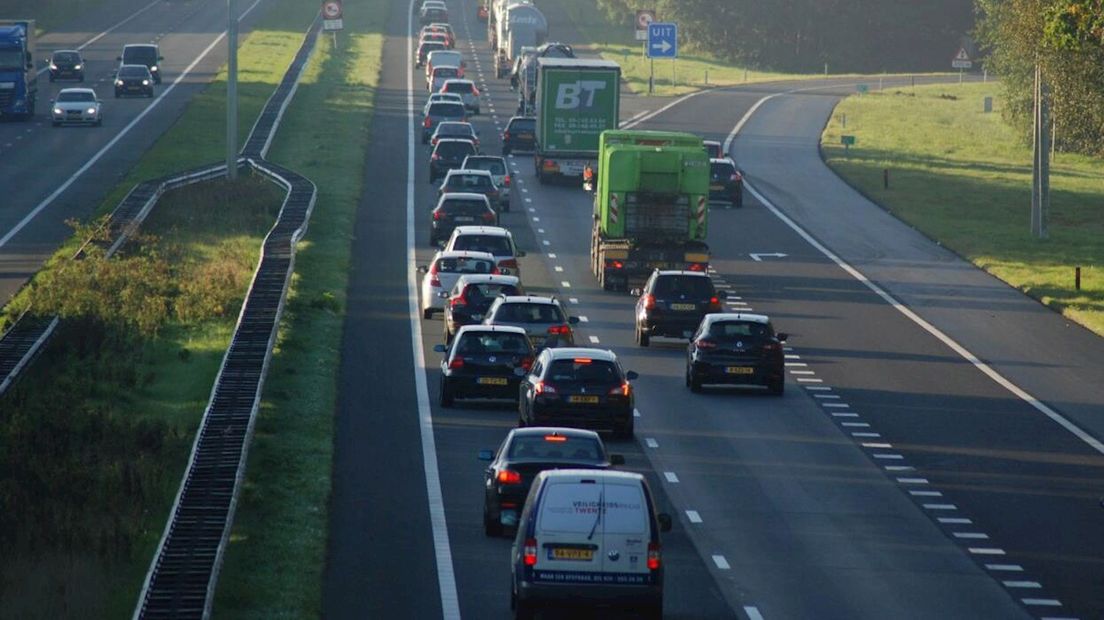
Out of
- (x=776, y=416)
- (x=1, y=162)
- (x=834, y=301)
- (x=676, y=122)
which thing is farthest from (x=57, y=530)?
(x=676, y=122)

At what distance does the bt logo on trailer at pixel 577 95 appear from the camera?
67938 millimetres

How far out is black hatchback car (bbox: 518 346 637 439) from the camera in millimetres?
31156

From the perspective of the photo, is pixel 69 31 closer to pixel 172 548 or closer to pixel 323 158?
pixel 323 158

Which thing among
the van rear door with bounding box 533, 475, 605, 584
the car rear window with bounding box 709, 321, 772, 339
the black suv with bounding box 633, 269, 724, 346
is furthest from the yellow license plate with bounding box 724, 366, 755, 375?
the van rear door with bounding box 533, 475, 605, 584

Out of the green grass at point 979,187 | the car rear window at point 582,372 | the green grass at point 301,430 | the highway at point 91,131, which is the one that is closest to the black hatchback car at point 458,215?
the green grass at point 301,430

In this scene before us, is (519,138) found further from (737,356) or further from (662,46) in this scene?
(737,356)

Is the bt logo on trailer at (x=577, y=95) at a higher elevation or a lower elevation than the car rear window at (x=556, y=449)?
higher

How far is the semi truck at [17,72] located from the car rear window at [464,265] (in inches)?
1765

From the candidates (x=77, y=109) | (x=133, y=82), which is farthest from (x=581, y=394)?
(x=133, y=82)

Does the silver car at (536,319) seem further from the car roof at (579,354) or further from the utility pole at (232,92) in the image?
the utility pole at (232,92)

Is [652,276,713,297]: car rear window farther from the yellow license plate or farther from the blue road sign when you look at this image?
the blue road sign

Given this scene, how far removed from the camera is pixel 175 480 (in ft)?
96.1

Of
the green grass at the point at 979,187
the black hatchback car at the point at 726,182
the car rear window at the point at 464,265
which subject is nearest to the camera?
the car rear window at the point at 464,265

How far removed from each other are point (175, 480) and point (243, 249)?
2544cm
